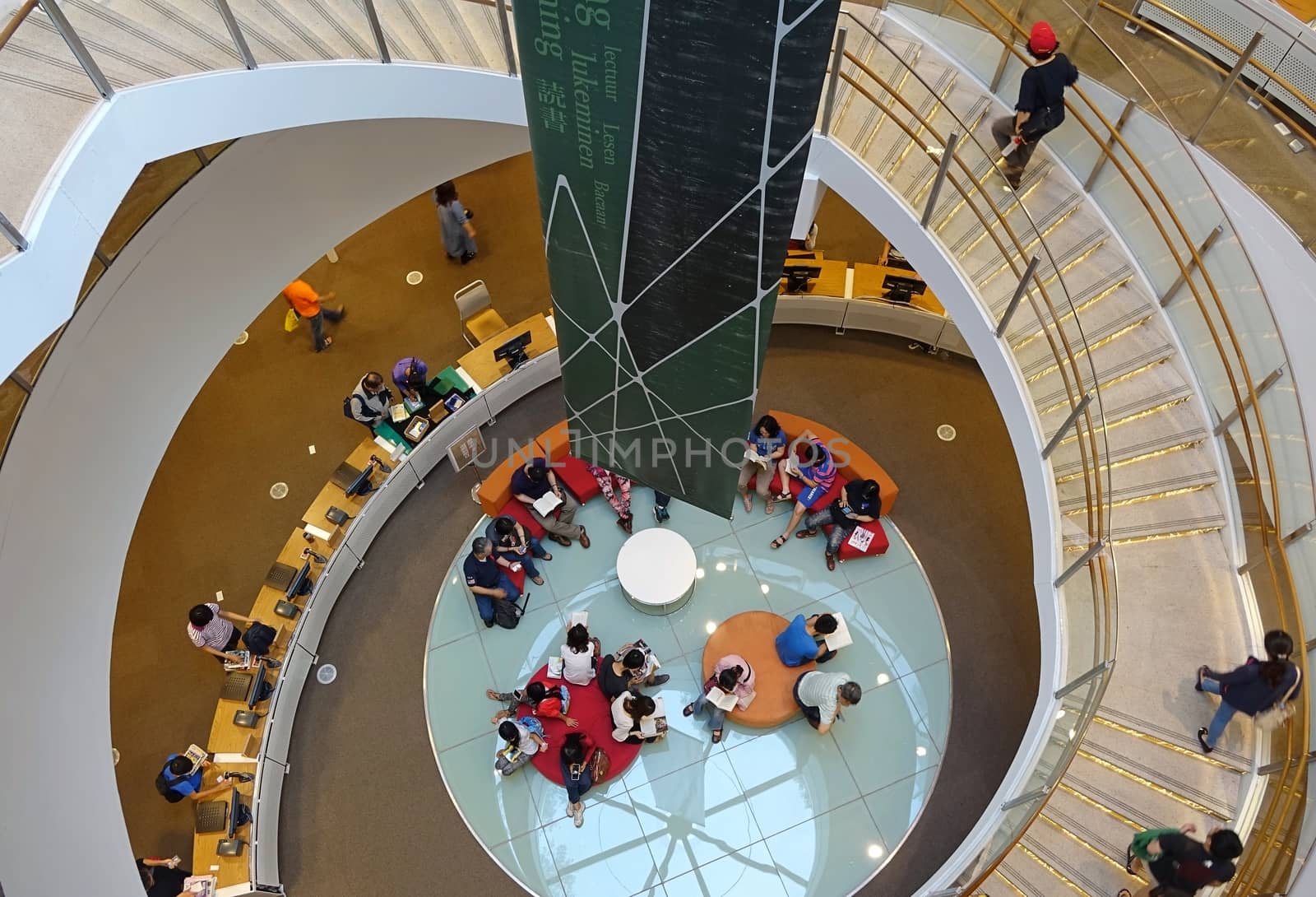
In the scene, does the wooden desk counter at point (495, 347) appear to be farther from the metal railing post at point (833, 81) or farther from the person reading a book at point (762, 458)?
the metal railing post at point (833, 81)

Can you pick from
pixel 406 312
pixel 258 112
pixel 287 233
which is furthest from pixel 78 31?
pixel 406 312

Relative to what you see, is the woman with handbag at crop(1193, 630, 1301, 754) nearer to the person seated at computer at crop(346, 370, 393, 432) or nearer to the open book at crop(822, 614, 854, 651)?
the open book at crop(822, 614, 854, 651)

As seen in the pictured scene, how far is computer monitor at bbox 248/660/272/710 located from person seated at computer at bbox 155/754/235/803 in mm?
637

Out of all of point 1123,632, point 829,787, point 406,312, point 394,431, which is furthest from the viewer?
point 406,312

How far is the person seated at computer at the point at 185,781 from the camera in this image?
8188 mm

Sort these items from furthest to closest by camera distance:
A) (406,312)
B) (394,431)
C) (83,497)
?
(406,312)
(394,431)
(83,497)

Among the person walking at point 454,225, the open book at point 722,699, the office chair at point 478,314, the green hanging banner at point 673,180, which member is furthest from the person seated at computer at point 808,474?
the person walking at point 454,225

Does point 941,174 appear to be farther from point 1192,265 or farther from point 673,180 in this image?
point 673,180

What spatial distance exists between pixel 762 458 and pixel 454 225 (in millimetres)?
4980

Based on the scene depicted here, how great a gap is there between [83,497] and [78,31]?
3667 mm

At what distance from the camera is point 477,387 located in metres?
10.5

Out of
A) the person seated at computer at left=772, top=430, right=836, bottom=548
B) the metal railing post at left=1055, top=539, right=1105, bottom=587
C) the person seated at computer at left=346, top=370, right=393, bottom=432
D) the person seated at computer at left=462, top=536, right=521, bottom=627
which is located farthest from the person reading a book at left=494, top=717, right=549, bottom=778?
the metal railing post at left=1055, top=539, right=1105, bottom=587

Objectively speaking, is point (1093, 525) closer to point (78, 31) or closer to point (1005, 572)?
point (1005, 572)

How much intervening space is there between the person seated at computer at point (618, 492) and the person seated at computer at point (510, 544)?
1.02 meters
